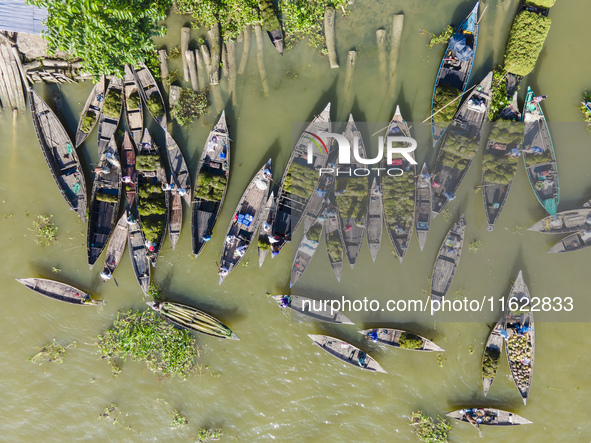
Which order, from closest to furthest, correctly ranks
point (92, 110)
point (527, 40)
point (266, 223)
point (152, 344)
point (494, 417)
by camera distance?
point (527, 40)
point (266, 223)
point (92, 110)
point (152, 344)
point (494, 417)

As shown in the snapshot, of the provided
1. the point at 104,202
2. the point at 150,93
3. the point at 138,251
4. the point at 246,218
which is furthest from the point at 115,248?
the point at 150,93

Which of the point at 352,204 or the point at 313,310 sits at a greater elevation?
the point at 352,204

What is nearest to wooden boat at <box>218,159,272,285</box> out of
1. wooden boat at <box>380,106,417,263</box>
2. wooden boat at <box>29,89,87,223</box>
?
wooden boat at <box>380,106,417,263</box>

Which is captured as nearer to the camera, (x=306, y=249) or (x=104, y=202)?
(x=104, y=202)

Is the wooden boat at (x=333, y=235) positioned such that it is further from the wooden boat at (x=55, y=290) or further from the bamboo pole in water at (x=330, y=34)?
the wooden boat at (x=55, y=290)

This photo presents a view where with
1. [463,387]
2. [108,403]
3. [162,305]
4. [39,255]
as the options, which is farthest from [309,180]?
[108,403]

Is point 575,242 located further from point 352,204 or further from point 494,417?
point 352,204
